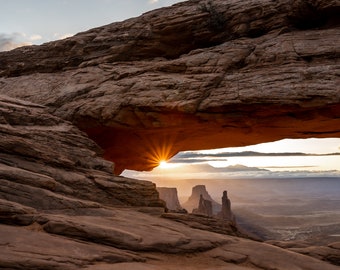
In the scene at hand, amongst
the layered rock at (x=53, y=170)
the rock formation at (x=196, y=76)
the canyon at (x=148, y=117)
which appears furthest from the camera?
the rock formation at (x=196, y=76)

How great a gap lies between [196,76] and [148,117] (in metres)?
4.24

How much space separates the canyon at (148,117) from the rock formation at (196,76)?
9 centimetres

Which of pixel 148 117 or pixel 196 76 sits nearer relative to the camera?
pixel 196 76

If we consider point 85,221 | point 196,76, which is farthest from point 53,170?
point 196,76

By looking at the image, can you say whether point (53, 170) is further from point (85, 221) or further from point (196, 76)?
point (196, 76)

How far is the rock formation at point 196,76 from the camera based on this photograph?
21234mm

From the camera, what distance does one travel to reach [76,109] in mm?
24688

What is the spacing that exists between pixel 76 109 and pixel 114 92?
295 centimetres

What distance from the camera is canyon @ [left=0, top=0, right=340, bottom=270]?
41.3 ft

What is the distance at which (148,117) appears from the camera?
24.0 metres

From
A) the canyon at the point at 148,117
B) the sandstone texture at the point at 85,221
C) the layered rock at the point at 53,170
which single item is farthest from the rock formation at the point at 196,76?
the sandstone texture at the point at 85,221

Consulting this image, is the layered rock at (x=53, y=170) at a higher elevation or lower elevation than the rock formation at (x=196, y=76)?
lower

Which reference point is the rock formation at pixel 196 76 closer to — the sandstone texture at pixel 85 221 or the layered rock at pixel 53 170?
the layered rock at pixel 53 170

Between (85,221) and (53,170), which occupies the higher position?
(53,170)
